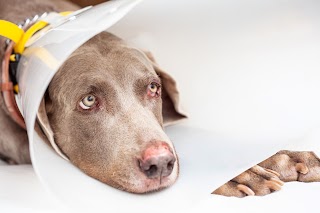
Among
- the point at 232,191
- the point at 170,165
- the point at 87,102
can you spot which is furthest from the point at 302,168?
the point at 87,102

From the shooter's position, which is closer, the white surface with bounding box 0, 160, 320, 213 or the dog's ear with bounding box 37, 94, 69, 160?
the white surface with bounding box 0, 160, 320, 213

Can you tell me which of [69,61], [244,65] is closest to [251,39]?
[244,65]

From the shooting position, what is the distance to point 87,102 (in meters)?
2.08

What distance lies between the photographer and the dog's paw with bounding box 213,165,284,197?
6.44ft

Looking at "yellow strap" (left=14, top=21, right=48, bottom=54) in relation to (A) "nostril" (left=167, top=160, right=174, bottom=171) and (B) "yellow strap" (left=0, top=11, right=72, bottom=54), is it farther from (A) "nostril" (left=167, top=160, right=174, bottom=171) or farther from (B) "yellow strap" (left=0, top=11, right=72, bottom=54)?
(A) "nostril" (left=167, top=160, right=174, bottom=171)

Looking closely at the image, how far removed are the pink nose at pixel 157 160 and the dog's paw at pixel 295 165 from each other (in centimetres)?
35

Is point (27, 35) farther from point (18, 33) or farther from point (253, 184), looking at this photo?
point (253, 184)

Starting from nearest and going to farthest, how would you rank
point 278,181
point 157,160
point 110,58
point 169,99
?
1. point 157,160
2. point 278,181
3. point 110,58
4. point 169,99

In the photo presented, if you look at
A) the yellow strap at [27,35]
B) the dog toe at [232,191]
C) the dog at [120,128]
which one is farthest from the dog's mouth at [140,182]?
the yellow strap at [27,35]

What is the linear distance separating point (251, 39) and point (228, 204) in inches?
33.6

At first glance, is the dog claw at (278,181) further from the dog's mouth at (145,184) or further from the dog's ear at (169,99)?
the dog's ear at (169,99)

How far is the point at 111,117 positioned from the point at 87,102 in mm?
109

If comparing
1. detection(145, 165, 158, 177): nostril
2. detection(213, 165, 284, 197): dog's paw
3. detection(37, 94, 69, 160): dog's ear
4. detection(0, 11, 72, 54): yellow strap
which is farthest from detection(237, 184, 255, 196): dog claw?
detection(0, 11, 72, 54): yellow strap

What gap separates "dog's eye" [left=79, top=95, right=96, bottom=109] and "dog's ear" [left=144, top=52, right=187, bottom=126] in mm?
353
